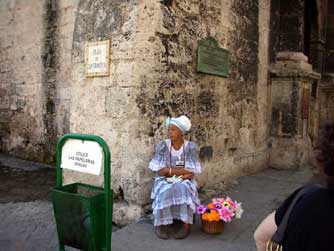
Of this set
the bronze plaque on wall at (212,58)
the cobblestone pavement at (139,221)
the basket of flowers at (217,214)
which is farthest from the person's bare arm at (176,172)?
the bronze plaque on wall at (212,58)

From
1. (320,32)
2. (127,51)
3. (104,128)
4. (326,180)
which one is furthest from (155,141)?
(320,32)

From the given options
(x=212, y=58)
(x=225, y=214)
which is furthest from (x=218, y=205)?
(x=212, y=58)

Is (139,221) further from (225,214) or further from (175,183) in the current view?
(225,214)

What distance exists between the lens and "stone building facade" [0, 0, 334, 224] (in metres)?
3.97

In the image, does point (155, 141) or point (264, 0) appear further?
point (264, 0)

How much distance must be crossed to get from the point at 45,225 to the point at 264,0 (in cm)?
513

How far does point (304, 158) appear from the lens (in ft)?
24.0

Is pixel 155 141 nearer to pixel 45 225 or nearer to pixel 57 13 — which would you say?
pixel 45 225

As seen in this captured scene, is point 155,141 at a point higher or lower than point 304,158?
higher

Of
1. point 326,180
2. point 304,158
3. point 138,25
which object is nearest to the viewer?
point 326,180

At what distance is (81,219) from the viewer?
9.17ft

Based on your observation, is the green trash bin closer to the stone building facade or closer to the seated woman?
the seated woman

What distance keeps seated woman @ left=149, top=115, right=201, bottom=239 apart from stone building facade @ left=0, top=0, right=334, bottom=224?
31 cm

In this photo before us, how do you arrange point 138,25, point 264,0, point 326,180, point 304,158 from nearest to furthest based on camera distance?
point 326,180
point 138,25
point 264,0
point 304,158
